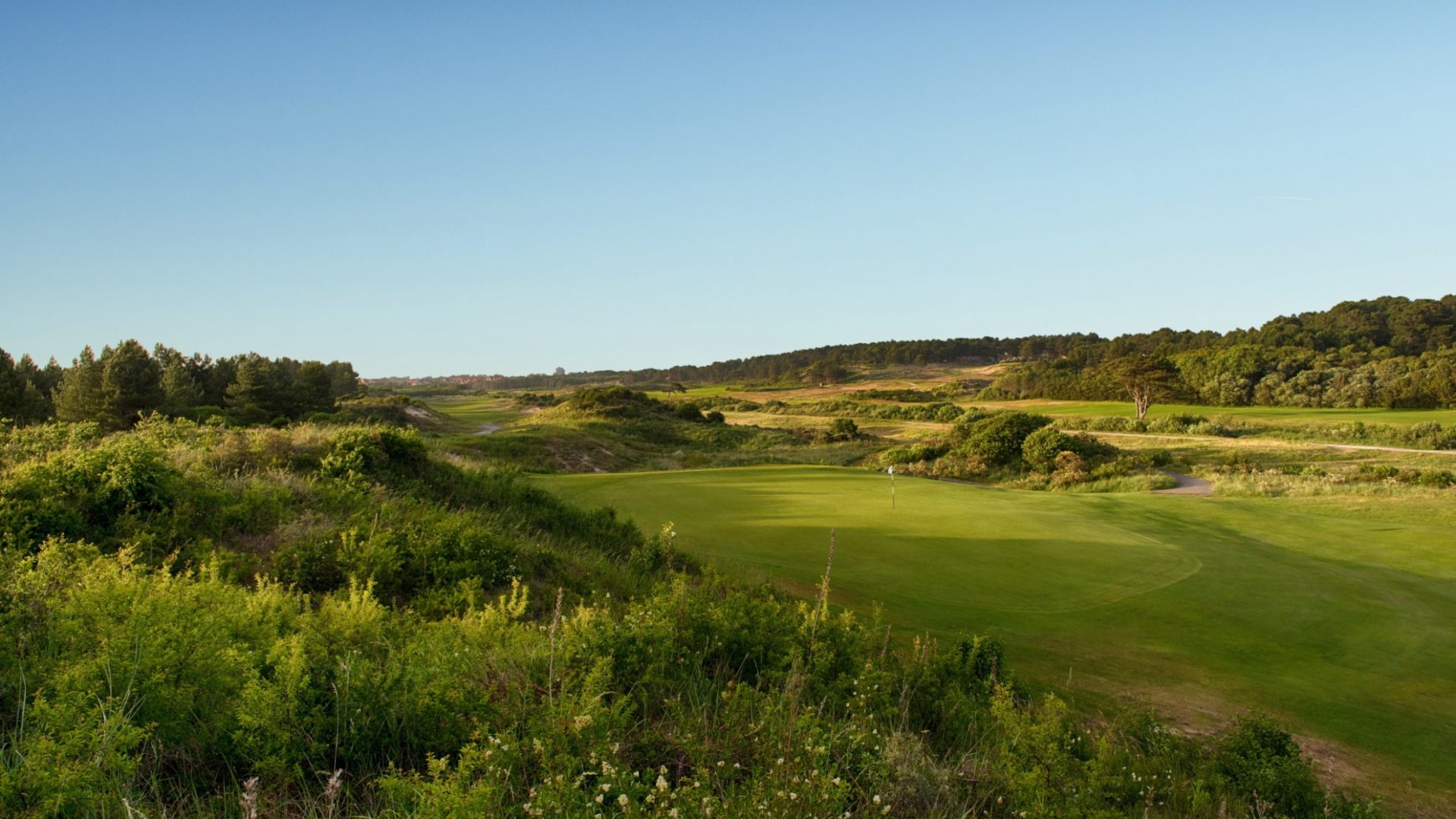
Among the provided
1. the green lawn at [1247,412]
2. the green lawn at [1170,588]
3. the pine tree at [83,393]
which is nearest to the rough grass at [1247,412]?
the green lawn at [1247,412]

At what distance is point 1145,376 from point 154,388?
225ft

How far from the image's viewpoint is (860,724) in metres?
4.09

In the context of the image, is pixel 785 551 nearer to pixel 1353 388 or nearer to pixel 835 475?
pixel 835 475

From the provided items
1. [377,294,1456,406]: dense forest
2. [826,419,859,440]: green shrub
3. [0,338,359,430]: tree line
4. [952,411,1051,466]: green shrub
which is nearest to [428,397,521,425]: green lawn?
[0,338,359,430]: tree line

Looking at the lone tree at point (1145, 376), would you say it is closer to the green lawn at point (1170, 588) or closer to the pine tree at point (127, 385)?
the green lawn at point (1170, 588)

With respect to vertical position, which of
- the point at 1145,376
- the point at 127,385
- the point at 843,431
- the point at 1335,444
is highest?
the point at 127,385

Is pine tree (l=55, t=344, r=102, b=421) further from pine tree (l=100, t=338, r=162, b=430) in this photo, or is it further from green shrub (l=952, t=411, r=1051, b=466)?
green shrub (l=952, t=411, r=1051, b=466)

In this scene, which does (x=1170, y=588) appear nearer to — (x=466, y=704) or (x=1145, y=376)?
(x=466, y=704)

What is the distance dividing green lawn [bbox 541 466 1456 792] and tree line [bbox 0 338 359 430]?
2690 cm

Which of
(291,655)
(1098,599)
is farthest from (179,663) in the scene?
(1098,599)

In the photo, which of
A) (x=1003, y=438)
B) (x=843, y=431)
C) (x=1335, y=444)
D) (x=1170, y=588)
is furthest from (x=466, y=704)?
(x=1335, y=444)

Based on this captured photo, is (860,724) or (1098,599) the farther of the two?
(1098,599)

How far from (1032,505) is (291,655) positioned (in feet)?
49.2

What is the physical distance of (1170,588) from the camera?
9281mm
